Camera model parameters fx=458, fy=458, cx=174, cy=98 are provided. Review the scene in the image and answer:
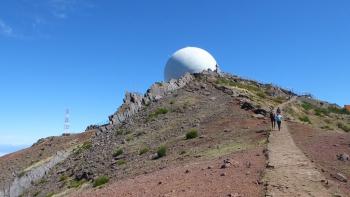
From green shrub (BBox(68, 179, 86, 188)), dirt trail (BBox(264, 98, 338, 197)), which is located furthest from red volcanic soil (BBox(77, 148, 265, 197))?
green shrub (BBox(68, 179, 86, 188))

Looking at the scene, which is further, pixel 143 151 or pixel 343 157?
pixel 143 151

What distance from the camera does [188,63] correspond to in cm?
7581

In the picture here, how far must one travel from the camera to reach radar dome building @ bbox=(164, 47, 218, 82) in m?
75.5

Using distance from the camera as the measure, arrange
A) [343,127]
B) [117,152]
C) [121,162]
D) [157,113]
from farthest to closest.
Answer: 1. [343,127]
2. [157,113]
3. [117,152]
4. [121,162]

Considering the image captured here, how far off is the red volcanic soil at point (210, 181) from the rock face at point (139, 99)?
3203 cm

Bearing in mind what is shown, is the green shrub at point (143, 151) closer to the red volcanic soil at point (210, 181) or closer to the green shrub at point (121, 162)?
the green shrub at point (121, 162)

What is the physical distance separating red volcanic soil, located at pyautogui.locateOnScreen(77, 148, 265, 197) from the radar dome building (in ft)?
163

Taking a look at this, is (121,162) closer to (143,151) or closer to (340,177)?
(143,151)

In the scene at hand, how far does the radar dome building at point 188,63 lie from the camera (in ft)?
248

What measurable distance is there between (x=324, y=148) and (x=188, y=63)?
47.3 metres

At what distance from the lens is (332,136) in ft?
118

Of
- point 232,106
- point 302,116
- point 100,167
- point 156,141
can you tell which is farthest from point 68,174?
point 302,116

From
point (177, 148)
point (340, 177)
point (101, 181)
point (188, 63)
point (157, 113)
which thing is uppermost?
point (188, 63)

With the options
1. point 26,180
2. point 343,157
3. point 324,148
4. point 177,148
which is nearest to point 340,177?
point 343,157
